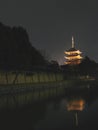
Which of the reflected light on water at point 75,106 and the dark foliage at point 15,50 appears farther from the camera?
the dark foliage at point 15,50

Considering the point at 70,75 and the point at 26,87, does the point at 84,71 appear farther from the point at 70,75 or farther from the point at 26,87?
the point at 26,87

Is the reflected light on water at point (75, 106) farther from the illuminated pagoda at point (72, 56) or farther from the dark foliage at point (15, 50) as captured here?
the illuminated pagoda at point (72, 56)

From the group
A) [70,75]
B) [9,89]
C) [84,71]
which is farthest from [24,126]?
[84,71]

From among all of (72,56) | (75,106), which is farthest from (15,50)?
(72,56)

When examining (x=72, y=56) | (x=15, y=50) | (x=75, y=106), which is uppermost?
(x=72, y=56)

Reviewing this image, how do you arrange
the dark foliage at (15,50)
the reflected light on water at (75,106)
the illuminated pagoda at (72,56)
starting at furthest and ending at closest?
the illuminated pagoda at (72,56)
the dark foliage at (15,50)
the reflected light on water at (75,106)

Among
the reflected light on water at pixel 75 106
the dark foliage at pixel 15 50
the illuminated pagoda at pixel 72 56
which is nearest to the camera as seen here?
the reflected light on water at pixel 75 106

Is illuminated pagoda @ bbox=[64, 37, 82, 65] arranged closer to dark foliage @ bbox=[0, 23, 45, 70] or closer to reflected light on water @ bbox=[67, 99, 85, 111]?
dark foliage @ bbox=[0, 23, 45, 70]

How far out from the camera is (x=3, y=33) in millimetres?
65938

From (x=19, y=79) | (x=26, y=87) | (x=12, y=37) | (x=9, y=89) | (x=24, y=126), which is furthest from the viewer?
(x=12, y=37)

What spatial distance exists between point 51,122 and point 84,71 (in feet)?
368

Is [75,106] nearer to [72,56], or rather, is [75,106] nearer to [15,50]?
[15,50]

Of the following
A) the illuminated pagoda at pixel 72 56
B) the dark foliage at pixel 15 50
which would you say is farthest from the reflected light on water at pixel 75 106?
the illuminated pagoda at pixel 72 56

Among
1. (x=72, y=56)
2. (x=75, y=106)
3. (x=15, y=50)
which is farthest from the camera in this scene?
(x=72, y=56)
